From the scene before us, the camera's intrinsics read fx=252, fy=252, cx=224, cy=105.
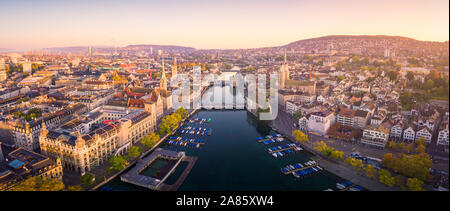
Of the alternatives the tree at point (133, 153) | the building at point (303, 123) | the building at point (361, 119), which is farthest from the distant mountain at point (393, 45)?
the tree at point (133, 153)

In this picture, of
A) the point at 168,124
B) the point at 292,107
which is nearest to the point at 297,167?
the point at 168,124

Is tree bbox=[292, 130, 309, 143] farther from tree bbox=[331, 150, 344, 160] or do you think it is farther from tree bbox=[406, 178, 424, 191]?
tree bbox=[406, 178, 424, 191]

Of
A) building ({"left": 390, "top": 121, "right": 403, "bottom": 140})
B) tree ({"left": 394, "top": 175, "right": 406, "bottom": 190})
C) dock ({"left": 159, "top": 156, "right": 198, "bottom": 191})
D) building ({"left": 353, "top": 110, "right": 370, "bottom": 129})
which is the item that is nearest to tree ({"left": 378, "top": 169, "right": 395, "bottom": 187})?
tree ({"left": 394, "top": 175, "right": 406, "bottom": 190})

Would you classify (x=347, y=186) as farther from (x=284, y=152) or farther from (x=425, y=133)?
(x=425, y=133)

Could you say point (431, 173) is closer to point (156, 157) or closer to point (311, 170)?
point (311, 170)

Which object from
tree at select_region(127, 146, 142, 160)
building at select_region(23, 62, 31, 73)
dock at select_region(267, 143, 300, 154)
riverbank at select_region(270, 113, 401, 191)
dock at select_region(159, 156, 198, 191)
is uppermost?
building at select_region(23, 62, 31, 73)

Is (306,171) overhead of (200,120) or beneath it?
beneath
